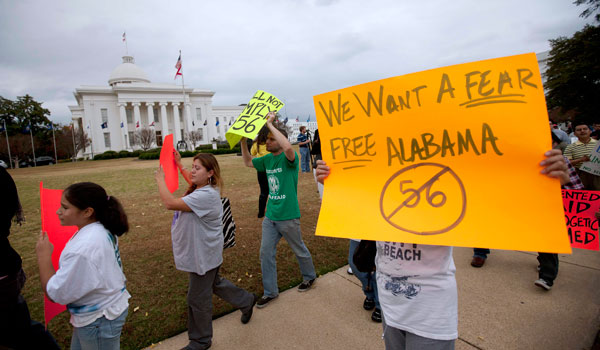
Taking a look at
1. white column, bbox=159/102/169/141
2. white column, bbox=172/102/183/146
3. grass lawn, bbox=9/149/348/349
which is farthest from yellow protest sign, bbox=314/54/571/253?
white column, bbox=172/102/183/146

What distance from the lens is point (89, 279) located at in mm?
1667

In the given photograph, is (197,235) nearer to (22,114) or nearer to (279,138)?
(279,138)

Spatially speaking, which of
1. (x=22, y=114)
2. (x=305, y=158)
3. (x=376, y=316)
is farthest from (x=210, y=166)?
(x=22, y=114)

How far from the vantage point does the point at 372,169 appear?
5.10 ft

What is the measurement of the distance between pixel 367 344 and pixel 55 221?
256cm

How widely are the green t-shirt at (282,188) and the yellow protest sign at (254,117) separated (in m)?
0.54

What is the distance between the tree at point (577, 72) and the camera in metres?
26.1

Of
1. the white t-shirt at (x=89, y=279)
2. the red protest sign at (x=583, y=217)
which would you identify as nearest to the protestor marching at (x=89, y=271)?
the white t-shirt at (x=89, y=279)

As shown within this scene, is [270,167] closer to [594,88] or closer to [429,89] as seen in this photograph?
[429,89]

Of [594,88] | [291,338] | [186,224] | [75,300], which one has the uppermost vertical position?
[594,88]

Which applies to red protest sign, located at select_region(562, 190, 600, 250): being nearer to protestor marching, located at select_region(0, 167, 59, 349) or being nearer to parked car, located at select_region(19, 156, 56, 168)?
protestor marching, located at select_region(0, 167, 59, 349)

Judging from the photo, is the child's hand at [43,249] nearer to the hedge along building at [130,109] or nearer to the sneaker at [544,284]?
the sneaker at [544,284]

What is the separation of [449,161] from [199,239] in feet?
6.40

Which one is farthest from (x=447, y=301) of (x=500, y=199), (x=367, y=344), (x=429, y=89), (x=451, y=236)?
(x=367, y=344)
